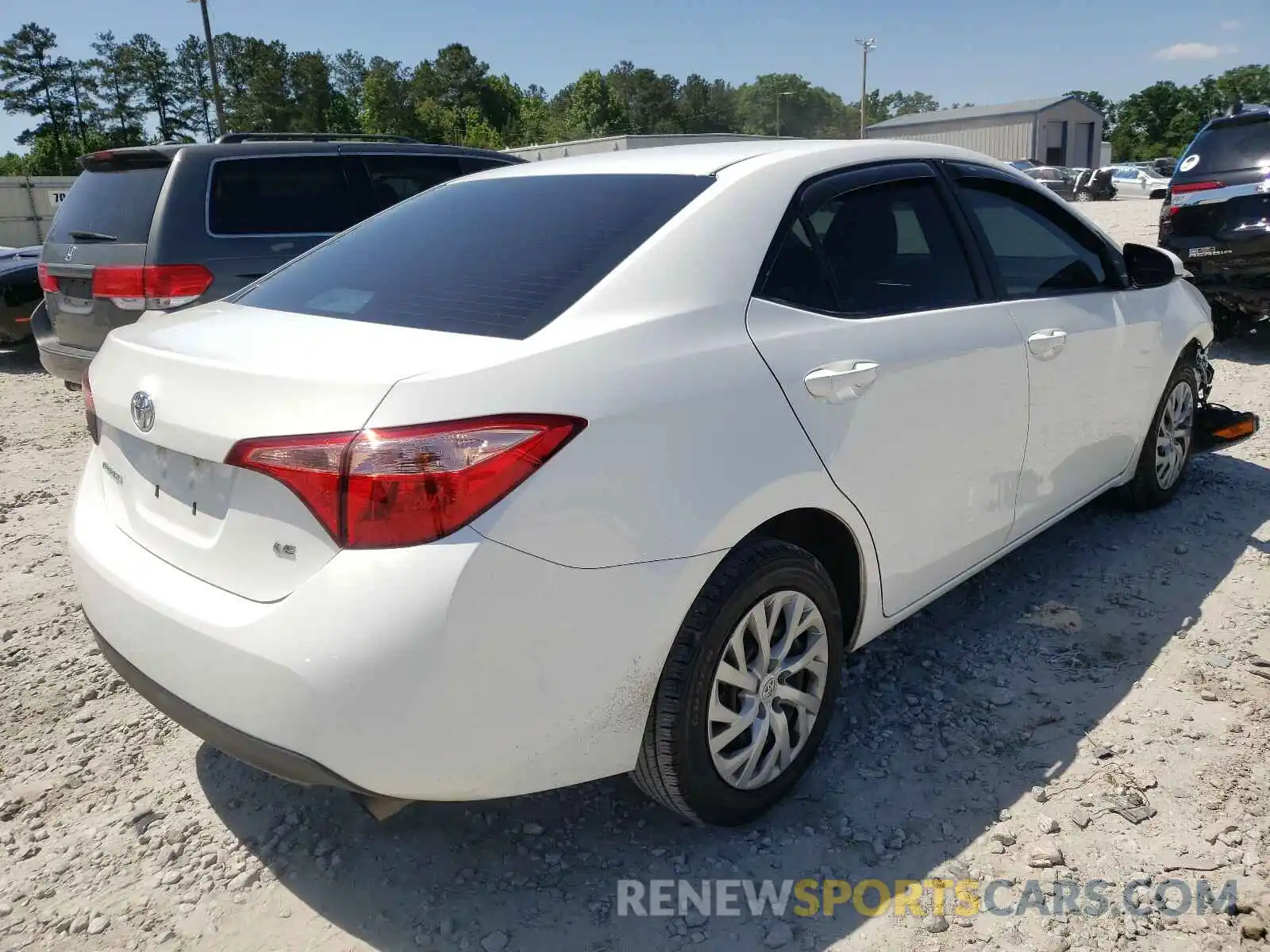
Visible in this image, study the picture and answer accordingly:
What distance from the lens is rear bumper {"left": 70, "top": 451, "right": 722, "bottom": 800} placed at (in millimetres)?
1779

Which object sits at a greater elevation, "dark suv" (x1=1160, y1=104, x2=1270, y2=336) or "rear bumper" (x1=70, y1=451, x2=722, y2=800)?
"dark suv" (x1=1160, y1=104, x2=1270, y2=336)

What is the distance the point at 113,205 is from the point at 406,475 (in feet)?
16.7

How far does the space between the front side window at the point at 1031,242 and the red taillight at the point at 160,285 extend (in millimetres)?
4072

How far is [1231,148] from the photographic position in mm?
7609

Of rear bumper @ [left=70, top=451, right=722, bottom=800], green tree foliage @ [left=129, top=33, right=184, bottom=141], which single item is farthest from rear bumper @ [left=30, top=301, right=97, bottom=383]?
green tree foliage @ [left=129, top=33, right=184, bottom=141]

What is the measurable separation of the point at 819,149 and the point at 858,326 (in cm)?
59

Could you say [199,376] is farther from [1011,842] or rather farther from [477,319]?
[1011,842]

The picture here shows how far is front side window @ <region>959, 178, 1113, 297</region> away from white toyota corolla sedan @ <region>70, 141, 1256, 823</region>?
8cm

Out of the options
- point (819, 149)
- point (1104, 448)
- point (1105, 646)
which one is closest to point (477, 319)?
point (819, 149)

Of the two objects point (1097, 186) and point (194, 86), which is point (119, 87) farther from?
point (1097, 186)

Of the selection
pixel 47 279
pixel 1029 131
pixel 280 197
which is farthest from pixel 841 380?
pixel 1029 131

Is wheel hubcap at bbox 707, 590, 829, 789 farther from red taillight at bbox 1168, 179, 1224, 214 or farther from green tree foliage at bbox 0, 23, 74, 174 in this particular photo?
green tree foliage at bbox 0, 23, 74, 174

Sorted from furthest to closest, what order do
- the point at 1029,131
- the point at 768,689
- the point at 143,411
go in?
the point at 1029,131 < the point at 768,689 < the point at 143,411

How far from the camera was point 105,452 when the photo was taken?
249cm
